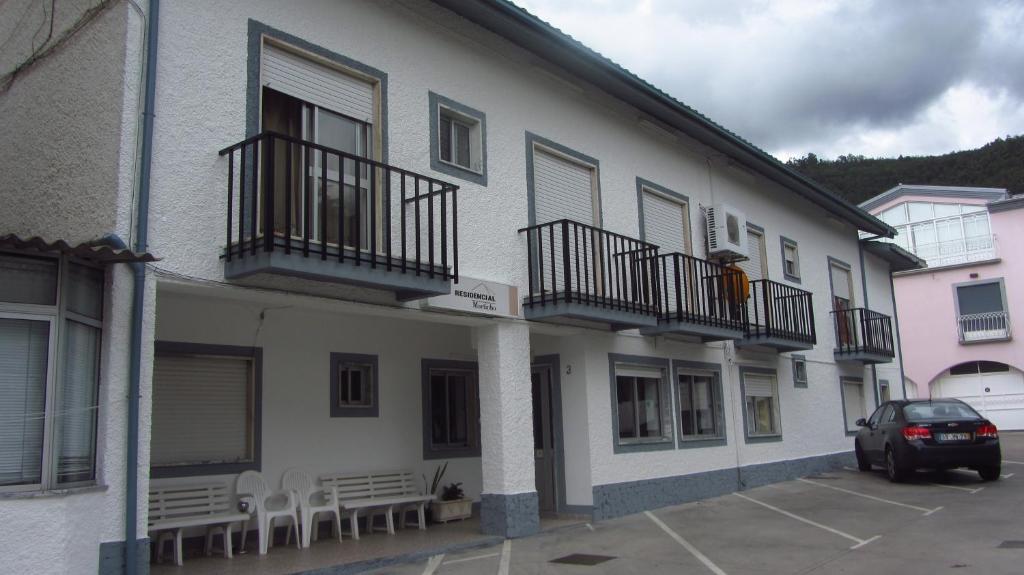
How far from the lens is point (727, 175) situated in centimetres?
1534

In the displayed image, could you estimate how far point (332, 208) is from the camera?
8.03 metres

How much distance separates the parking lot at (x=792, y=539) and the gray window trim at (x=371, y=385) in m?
2.36

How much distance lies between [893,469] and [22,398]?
13.3 m

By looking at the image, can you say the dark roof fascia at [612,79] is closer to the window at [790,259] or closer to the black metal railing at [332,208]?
the window at [790,259]

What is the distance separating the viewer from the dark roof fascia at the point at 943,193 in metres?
30.1

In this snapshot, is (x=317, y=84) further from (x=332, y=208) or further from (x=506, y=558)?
(x=506, y=558)

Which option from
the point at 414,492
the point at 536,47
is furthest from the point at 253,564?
the point at 536,47

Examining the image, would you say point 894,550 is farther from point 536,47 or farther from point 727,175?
point 727,175

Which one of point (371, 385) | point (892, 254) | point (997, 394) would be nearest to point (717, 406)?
point (371, 385)

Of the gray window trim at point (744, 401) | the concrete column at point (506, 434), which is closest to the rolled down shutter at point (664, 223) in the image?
the gray window trim at point (744, 401)

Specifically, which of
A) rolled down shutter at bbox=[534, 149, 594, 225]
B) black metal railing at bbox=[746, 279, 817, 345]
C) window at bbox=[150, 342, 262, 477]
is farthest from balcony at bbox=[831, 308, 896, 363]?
window at bbox=[150, 342, 262, 477]

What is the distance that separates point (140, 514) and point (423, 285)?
314 centimetres

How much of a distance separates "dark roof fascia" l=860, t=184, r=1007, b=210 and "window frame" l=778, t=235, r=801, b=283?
16.2 m

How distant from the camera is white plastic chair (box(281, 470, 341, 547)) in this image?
350 inches
